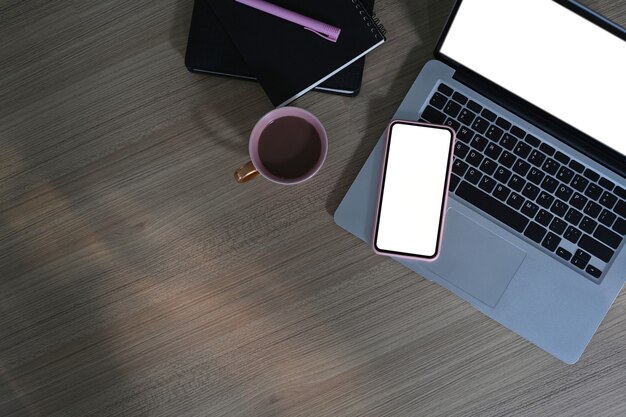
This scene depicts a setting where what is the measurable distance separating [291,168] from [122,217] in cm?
28

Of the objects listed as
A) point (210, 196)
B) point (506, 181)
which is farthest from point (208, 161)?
point (506, 181)

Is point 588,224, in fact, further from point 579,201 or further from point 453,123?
point 453,123

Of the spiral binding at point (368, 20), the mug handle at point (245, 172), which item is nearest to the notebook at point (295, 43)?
the spiral binding at point (368, 20)

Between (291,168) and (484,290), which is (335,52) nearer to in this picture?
(291,168)

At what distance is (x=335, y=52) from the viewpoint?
0.73 m

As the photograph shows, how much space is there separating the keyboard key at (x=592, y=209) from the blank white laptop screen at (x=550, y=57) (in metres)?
0.08

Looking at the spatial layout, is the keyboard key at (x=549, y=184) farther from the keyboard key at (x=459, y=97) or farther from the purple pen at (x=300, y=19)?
the purple pen at (x=300, y=19)

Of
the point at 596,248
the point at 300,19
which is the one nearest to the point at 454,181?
the point at 596,248

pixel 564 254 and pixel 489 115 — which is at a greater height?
pixel 489 115

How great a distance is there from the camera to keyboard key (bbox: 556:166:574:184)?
733mm

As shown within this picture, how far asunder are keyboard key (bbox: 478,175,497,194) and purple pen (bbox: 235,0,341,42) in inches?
11.8

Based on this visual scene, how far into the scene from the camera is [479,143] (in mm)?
742

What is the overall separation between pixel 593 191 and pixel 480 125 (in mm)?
188

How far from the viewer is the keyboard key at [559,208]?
731mm
